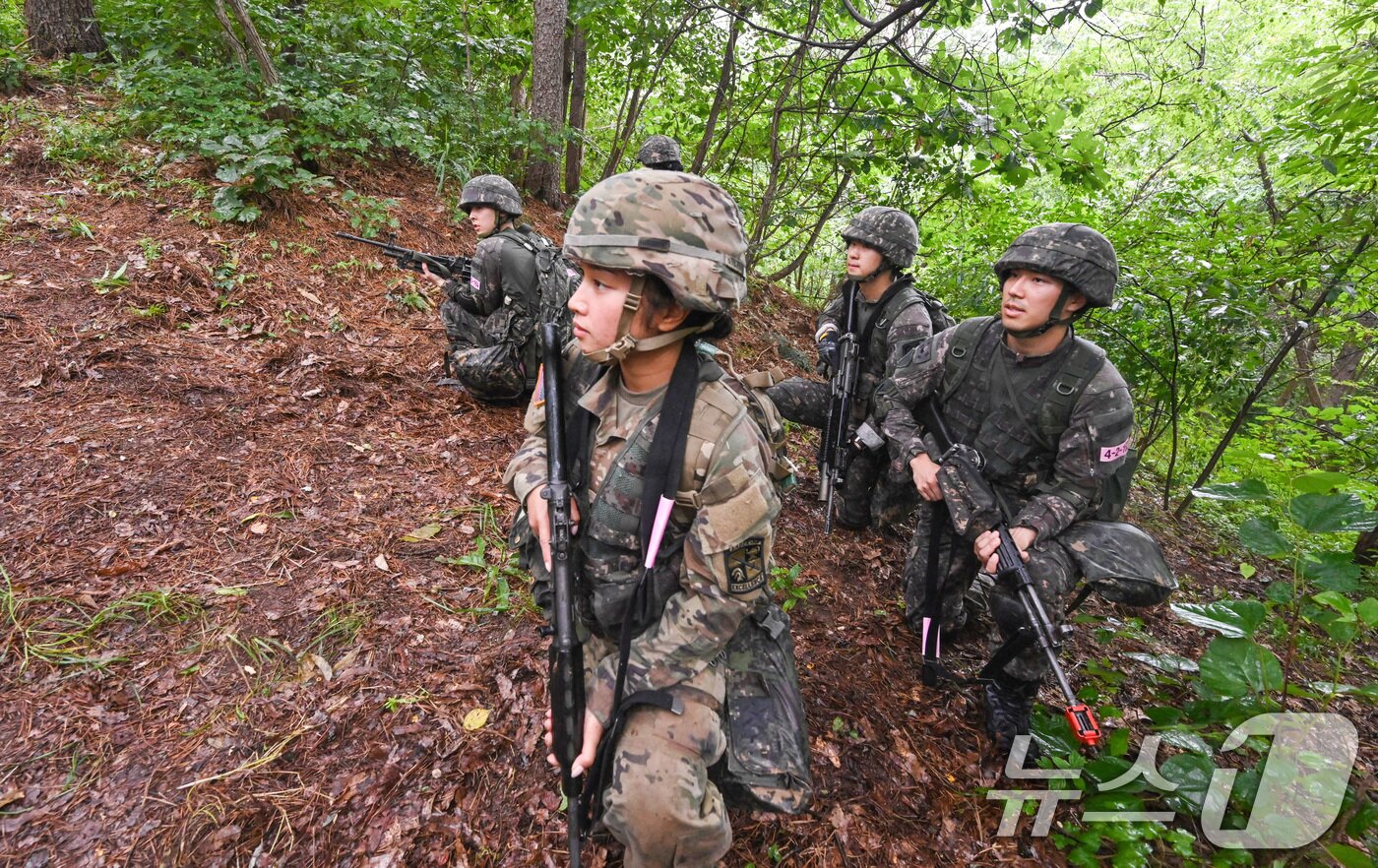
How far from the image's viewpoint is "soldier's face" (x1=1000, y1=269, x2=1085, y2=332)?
3111 millimetres

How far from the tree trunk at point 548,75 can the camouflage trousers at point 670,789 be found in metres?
7.99

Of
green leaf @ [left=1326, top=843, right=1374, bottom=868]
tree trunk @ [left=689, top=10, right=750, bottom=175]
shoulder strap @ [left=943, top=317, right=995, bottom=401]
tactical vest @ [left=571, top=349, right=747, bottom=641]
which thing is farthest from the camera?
tree trunk @ [left=689, top=10, right=750, bottom=175]

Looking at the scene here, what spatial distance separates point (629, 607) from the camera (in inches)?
78.6

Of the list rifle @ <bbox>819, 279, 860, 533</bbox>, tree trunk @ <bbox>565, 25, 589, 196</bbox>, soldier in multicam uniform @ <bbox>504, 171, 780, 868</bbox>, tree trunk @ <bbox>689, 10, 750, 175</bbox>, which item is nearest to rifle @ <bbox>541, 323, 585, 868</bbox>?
soldier in multicam uniform @ <bbox>504, 171, 780, 868</bbox>

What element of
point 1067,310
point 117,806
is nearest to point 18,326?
point 117,806

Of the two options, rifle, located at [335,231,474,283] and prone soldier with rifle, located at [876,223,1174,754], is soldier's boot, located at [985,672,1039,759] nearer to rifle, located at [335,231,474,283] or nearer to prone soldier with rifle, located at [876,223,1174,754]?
prone soldier with rifle, located at [876,223,1174,754]

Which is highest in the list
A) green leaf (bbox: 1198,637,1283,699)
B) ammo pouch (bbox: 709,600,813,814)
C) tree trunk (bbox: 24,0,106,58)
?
tree trunk (bbox: 24,0,106,58)

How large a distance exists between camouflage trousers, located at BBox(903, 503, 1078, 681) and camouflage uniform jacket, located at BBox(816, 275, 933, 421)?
1.39 meters

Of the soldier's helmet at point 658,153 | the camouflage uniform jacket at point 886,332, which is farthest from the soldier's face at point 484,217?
the camouflage uniform jacket at point 886,332

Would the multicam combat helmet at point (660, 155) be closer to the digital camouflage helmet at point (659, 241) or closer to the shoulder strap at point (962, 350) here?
the shoulder strap at point (962, 350)

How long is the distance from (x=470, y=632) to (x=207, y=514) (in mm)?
1877

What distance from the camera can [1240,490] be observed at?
2.57 metres

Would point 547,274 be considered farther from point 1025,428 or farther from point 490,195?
point 1025,428

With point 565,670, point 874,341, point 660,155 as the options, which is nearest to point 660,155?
point 660,155
